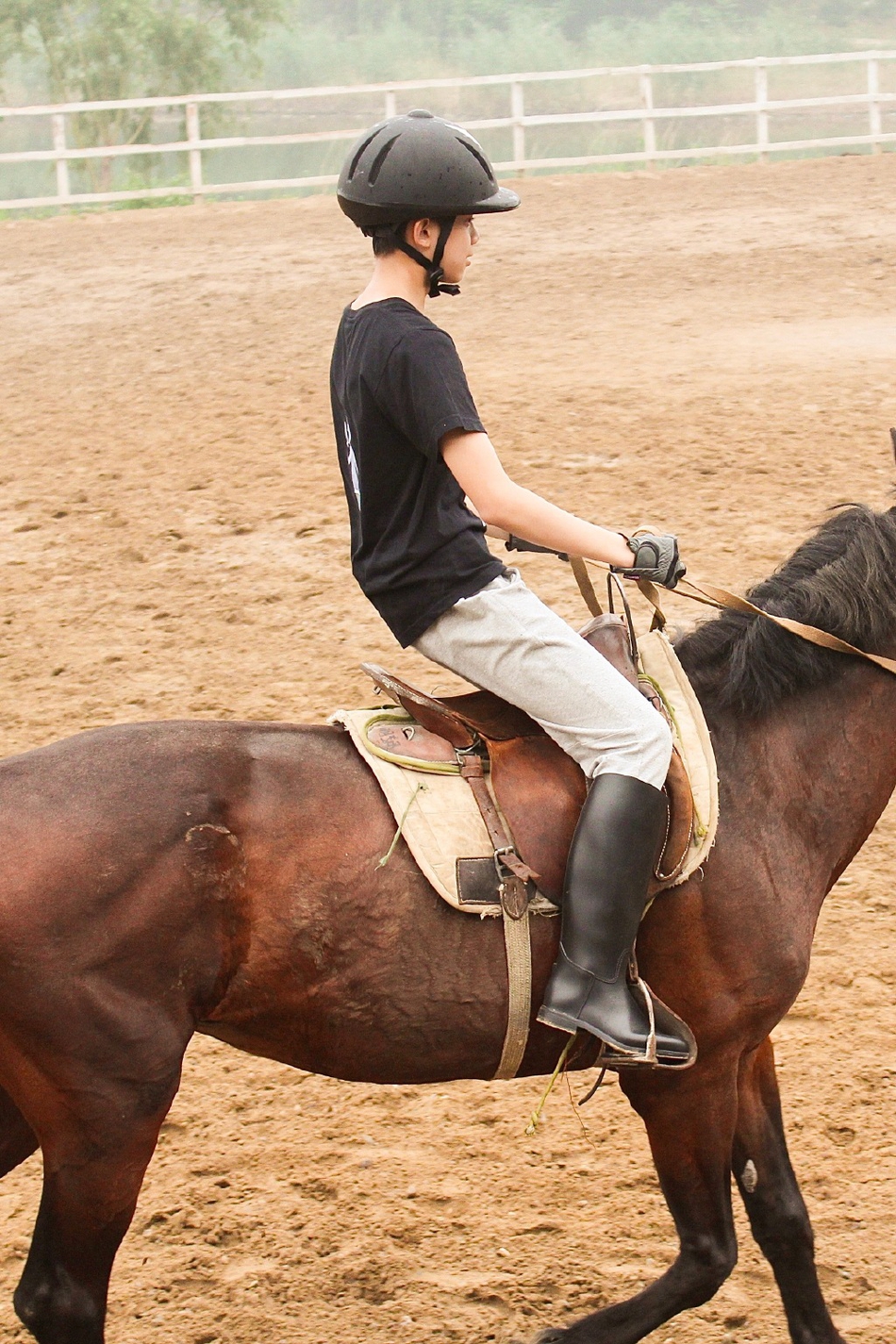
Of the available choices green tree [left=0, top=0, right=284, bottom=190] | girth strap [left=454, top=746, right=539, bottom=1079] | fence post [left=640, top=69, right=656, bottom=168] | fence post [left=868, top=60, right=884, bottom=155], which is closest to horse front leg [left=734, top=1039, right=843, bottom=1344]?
girth strap [left=454, top=746, right=539, bottom=1079]

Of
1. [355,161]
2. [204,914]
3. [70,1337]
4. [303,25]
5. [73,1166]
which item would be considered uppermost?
[303,25]

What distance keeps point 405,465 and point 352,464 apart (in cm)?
14

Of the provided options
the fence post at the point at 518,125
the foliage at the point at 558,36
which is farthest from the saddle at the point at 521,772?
the foliage at the point at 558,36

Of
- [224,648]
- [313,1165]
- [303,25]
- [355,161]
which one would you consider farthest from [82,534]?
[303,25]

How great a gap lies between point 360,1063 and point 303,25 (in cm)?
6496

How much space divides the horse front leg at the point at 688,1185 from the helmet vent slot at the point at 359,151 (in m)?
2.18

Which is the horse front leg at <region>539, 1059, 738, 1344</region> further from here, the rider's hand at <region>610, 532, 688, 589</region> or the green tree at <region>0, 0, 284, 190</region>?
the green tree at <region>0, 0, 284, 190</region>

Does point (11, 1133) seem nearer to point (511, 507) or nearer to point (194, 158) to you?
point (511, 507)

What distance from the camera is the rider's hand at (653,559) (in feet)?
10.5

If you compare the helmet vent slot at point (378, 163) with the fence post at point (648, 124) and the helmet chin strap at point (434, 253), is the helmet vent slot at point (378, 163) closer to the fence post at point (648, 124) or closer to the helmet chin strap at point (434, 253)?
the helmet chin strap at point (434, 253)

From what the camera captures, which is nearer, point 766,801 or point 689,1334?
point 766,801

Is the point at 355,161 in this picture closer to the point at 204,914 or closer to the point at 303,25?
the point at 204,914

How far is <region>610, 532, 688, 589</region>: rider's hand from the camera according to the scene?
321cm

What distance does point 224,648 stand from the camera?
7.72 m
